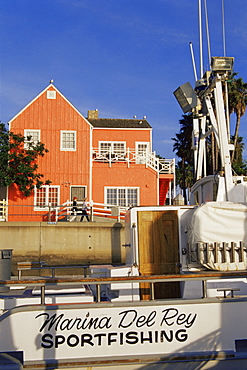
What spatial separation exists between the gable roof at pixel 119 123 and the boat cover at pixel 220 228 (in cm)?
2509

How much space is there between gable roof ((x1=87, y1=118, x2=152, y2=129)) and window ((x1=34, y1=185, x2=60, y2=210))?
7403 mm

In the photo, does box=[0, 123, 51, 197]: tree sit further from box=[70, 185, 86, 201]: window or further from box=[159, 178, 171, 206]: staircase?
box=[159, 178, 171, 206]: staircase

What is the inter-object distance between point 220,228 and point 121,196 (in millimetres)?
20656

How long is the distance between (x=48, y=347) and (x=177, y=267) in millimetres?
3535

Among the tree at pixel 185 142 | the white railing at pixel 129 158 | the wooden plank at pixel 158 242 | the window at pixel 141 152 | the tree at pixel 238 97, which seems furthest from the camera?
the tree at pixel 185 142

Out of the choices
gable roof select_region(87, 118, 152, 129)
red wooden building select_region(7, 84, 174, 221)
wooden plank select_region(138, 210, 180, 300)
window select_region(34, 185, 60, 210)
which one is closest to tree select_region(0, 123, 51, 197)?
window select_region(34, 185, 60, 210)

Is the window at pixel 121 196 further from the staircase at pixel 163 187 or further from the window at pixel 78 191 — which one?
the staircase at pixel 163 187

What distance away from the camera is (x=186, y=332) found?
6.02m

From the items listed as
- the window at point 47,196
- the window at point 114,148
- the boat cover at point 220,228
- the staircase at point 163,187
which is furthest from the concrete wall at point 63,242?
the boat cover at point 220,228

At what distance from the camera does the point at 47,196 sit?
90.0ft

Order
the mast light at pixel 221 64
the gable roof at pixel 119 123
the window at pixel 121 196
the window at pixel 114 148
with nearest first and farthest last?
the mast light at pixel 221 64 < the window at pixel 121 196 < the window at pixel 114 148 < the gable roof at pixel 119 123

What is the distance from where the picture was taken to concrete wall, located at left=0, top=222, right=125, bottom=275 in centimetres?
2114

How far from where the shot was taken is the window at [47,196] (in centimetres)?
2727

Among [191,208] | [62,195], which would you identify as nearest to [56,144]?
[62,195]
